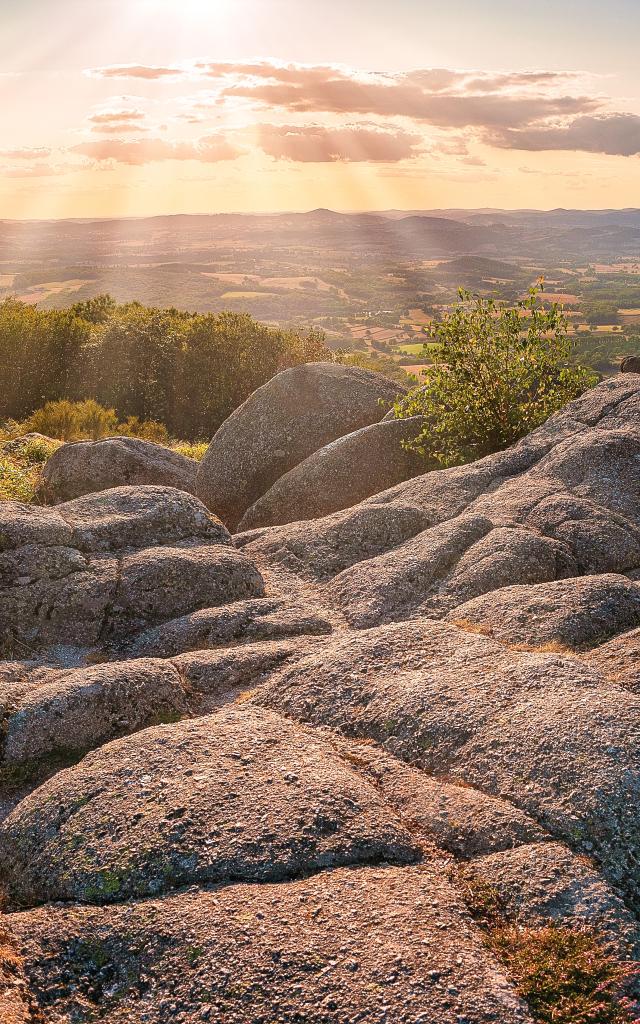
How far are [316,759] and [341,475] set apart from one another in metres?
13.5

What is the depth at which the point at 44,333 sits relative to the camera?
48.0 metres

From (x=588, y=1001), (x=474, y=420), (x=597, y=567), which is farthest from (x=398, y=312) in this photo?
(x=588, y=1001)

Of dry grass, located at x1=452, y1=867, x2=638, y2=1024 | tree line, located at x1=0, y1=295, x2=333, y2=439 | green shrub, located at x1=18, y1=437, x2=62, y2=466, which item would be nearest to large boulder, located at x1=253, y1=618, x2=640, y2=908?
dry grass, located at x1=452, y1=867, x2=638, y2=1024

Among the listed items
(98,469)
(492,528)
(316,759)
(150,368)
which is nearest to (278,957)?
(316,759)

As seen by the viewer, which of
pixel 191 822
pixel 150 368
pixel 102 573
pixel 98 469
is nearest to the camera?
pixel 191 822

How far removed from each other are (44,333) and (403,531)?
3872 centimetres

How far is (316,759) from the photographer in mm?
8805

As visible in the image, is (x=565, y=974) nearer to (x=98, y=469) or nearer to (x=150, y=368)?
(x=98, y=469)

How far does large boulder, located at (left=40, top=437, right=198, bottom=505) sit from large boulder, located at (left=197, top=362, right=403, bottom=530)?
158 cm

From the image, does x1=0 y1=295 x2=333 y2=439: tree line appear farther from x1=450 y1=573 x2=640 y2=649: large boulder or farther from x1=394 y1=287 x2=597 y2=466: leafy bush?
x1=450 y1=573 x2=640 y2=649: large boulder

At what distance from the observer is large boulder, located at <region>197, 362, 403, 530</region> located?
78.0 ft

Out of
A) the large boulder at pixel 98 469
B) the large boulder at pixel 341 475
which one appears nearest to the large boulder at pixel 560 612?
the large boulder at pixel 341 475

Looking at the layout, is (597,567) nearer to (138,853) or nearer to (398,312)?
(138,853)

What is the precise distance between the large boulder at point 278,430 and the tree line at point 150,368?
21476mm
